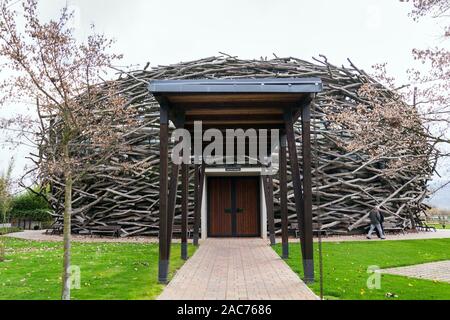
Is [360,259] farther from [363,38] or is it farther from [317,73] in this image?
[317,73]

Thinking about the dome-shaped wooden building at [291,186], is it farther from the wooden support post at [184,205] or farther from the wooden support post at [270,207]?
the wooden support post at [184,205]

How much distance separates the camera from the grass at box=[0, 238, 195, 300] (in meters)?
6.34

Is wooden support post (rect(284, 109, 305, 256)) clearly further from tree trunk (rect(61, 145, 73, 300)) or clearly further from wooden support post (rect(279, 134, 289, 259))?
tree trunk (rect(61, 145, 73, 300))

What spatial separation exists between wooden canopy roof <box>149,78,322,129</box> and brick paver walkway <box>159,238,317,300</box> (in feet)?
11.0

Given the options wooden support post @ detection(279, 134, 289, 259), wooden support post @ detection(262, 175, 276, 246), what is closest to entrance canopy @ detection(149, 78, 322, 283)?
wooden support post @ detection(279, 134, 289, 259)

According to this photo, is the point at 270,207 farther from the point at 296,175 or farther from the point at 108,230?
→ the point at 108,230

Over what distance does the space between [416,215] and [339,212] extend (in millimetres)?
5559

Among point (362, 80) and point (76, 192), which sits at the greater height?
point (362, 80)

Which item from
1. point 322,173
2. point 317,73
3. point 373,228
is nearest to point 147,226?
point 322,173

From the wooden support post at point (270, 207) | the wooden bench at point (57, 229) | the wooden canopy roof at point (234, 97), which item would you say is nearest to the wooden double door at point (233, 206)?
the wooden support post at point (270, 207)

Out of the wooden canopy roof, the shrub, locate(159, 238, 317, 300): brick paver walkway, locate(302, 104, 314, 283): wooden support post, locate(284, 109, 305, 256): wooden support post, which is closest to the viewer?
locate(159, 238, 317, 300): brick paver walkway

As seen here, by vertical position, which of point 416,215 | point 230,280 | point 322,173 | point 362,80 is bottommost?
point 230,280

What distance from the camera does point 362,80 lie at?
20.4m

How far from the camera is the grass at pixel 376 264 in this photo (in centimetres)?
623
